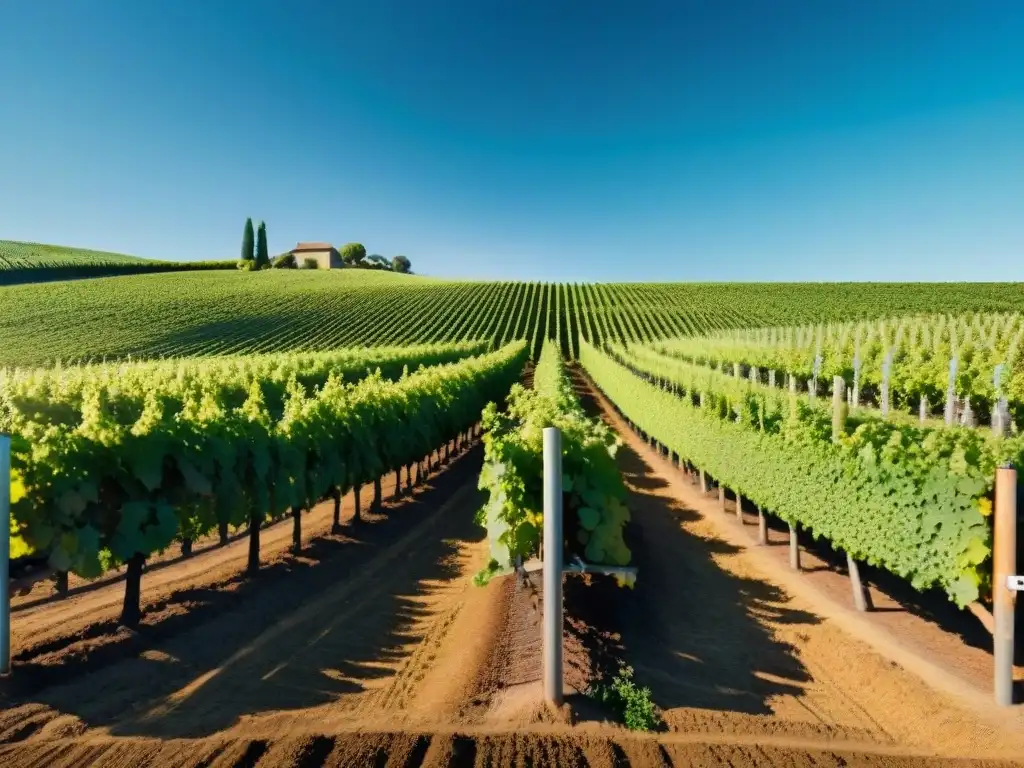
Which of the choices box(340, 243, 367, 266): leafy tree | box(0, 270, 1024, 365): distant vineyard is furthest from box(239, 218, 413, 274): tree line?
box(0, 270, 1024, 365): distant vineyard

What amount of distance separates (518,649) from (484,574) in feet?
2.61

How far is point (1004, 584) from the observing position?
520cm

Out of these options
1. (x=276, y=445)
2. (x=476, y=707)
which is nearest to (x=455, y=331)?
(x=276, y=445)

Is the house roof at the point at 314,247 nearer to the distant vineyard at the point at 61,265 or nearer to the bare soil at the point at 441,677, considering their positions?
the distant vineyard at the point at 61,265

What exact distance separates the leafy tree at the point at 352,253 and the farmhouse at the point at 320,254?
937 centimetres

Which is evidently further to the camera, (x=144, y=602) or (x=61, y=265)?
(x=61, y=265)

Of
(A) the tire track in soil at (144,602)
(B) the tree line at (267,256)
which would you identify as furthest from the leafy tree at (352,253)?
(A) the tire track in soil at (144,602)

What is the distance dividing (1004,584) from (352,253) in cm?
14862

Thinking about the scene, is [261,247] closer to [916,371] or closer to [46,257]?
[46,257]

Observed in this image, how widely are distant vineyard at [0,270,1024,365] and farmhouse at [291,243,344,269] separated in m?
39.5

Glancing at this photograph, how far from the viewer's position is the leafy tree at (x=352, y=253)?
144125 millimetres

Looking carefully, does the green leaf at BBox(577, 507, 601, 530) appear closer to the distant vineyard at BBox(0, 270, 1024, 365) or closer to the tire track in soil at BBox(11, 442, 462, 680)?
the tire track in soil at BBox(11, 442, 462, 680)

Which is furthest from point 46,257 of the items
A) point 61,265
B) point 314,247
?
point 314,247

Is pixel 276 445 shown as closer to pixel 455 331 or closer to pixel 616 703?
pixel 616 703
